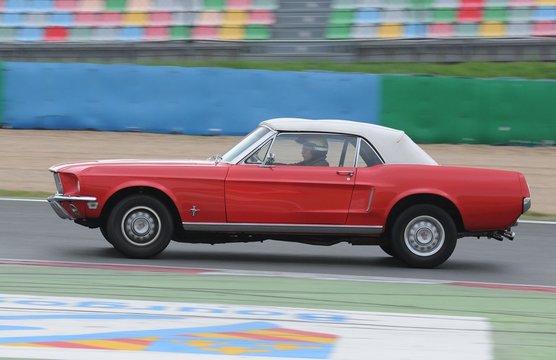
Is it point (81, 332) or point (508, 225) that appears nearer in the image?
point (81, 332)

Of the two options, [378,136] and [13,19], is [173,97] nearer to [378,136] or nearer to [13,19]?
[13,19]

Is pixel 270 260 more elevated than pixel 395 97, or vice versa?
pixel 395 97

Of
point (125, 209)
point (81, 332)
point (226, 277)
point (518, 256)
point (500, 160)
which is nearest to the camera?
point (81, 332)

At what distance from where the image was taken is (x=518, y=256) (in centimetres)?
1031

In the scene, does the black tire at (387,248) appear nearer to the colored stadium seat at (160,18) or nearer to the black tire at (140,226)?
the black tire at (140,226)

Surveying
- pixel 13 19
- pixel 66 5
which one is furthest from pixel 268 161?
pixel 13 19

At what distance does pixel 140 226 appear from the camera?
9016 mm

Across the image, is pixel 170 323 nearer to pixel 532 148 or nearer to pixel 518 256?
pixel 518 256

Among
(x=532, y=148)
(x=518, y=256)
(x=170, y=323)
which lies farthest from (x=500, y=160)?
(x=170, y=323)

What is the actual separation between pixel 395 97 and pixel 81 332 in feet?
45.9

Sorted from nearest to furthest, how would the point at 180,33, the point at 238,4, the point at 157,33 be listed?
the point at 180,33 → the point at 157,33 → the point at 238,4

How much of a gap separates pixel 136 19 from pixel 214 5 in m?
2.22

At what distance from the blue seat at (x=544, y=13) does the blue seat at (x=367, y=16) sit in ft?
13.6

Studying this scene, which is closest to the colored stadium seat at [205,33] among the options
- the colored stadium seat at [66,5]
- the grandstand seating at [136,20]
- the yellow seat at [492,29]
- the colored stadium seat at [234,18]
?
the grandstand seating at [136,20]
